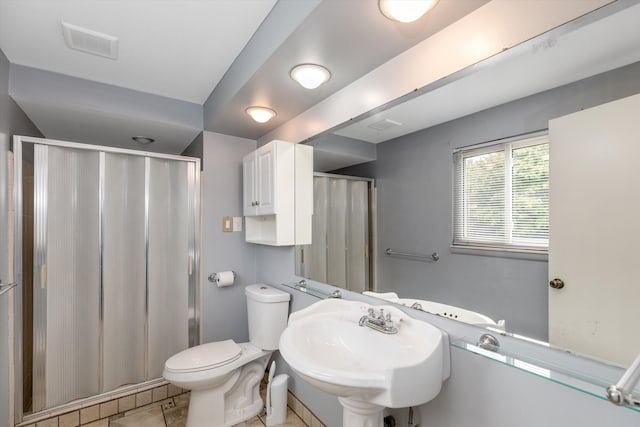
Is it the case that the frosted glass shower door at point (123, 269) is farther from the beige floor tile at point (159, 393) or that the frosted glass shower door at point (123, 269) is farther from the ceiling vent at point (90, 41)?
the ceiling vent at point (90, 41)

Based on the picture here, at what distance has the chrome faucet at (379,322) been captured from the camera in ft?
3.96

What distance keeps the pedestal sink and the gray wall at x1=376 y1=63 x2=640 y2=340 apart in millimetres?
194

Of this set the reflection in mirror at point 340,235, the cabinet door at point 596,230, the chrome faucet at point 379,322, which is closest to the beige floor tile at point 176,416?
the reflection in mirror at point 340,235

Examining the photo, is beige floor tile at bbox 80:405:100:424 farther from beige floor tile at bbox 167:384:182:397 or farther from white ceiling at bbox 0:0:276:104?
white ceiling at bbox 0:0:276:104

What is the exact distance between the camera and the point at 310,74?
146cm

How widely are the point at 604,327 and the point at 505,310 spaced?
25 cm

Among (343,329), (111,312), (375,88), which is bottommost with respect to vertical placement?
(111,312)

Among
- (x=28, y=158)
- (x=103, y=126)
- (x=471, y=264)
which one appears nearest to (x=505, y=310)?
(x=471, y=264)

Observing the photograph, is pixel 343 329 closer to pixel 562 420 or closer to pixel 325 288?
pixel 325 288

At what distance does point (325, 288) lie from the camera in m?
1.84

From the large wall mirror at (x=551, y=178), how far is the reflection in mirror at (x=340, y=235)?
0.14m

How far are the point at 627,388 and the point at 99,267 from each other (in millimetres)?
2595

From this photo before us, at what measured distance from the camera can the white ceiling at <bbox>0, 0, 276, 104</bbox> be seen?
1342 millimetres

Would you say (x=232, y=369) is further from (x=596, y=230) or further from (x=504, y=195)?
(x=596, y=230)
